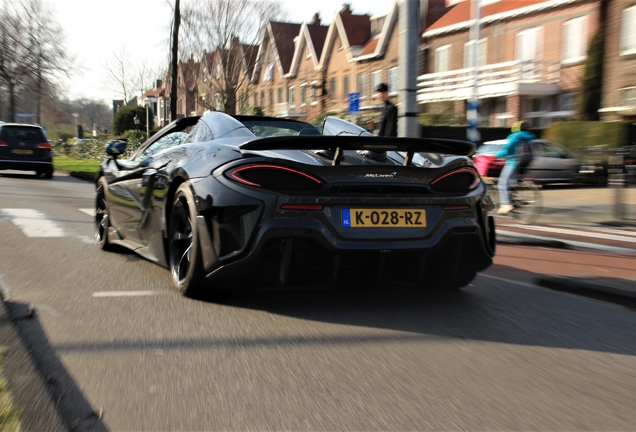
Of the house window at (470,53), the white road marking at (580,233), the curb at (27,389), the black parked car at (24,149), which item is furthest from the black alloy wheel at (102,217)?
the house window at (470,53)

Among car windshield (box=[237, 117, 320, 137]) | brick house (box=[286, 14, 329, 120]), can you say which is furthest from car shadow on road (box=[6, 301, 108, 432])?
brick house (box=[286, 14, 329, 120])

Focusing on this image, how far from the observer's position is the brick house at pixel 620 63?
91.5 ft

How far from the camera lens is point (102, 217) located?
7.48 meters

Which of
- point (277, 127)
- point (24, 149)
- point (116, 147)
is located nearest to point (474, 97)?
point (24, 149)

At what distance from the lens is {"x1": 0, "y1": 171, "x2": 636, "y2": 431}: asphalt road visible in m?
2.81

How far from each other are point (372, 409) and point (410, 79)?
7.41 metres

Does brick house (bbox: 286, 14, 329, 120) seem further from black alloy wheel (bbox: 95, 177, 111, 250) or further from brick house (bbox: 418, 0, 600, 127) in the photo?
black alloy wheel (bbox: 95, 177, 111, 250)

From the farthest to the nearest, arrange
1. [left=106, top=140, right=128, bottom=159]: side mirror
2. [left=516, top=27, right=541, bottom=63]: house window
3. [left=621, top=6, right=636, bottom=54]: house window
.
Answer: [left=516, top=27, right=541, bottom=63]: house window, [left=621, top=6, right=636, bottom=54]: house window, [left=106, top=140, right=128, bottom=159]: side mirror

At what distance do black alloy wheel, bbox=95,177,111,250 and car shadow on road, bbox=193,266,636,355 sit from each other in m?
2.66

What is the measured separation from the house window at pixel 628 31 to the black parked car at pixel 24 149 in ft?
72.3

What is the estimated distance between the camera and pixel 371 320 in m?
4.32

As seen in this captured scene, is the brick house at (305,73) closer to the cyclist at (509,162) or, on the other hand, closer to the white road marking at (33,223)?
the cyclist at (509,162)

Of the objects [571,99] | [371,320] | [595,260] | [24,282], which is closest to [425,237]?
[371,320]

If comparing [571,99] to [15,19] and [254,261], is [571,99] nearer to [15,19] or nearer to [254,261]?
[254,261]
